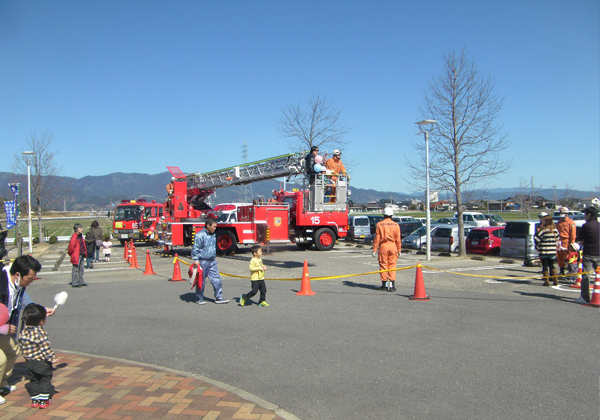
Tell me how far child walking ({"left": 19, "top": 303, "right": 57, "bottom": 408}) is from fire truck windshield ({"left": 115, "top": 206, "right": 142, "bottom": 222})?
25848 millimetres

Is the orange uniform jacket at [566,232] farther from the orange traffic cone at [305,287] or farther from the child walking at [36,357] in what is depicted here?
the child walking at [36,357]

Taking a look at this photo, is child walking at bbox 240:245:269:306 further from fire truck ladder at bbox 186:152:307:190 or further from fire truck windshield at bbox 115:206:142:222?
fire truck windshield at bbox 115:206:142:222

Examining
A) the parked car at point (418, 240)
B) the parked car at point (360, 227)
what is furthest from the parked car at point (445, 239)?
the parked car at point (360, 227)

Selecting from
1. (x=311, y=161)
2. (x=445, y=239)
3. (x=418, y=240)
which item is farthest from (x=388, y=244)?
(x=418, y=240)

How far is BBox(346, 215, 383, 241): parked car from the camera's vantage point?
96.1 ft

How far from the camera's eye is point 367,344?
666cm

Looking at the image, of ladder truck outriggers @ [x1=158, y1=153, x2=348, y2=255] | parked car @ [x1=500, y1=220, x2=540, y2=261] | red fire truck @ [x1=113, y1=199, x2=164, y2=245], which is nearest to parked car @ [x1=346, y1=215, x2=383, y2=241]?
ladder truck outriggers @ [x1=158, y1=153, x2=348, y2=255]

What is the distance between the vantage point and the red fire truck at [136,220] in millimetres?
28797

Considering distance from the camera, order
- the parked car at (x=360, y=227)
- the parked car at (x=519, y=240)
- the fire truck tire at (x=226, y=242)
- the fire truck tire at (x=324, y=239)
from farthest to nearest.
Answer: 1. the parked car at (x=360, y=227)
2. the fire truck tire at (x=324, y=239)
3. the fire truck tire at (x=226, y=242)
4. the parked car at (x=519, y=240)

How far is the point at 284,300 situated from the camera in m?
10.0

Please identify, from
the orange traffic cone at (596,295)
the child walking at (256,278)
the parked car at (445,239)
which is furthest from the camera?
the parked car at (445,239)

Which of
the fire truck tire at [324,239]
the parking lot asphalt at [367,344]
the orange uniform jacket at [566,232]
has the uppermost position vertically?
the orange uniform jacket at [566,232]

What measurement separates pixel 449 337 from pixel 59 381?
5066 mm

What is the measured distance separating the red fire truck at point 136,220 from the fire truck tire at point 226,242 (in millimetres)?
9414
